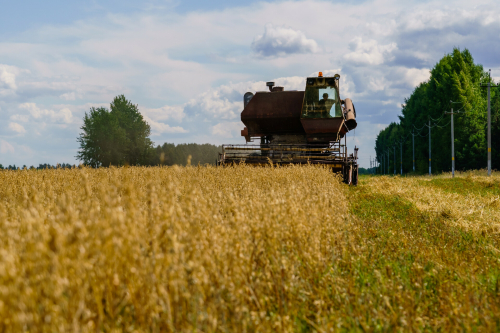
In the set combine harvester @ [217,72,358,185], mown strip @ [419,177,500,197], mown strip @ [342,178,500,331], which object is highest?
combine harvester @ [217,72,358,185]

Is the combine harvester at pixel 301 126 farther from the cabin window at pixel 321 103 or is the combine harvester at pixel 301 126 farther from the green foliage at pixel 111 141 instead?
the green foliage at pixel 111 141

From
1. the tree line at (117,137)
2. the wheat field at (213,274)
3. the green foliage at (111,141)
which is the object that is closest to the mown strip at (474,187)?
the wheat field at (213,274)

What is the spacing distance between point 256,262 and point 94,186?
6.55 metres

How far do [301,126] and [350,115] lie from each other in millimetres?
2046

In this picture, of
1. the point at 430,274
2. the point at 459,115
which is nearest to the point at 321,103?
the point at 430,274

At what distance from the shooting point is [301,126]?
660 inches

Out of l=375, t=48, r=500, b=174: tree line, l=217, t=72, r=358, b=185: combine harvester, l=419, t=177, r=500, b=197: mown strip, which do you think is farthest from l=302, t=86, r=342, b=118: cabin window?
l=375, t=48, r=500, b=174: tree line

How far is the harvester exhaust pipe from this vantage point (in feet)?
53.9

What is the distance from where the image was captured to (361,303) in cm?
360

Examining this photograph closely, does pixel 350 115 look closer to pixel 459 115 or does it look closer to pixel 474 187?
pixel 474 187

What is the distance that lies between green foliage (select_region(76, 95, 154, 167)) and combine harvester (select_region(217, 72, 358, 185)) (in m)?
33.4

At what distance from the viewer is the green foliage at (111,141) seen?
159 ft

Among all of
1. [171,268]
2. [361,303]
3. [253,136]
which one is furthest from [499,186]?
[171,268]

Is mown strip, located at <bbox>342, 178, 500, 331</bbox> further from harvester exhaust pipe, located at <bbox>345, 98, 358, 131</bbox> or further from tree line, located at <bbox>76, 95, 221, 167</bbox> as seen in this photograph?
tree line, located at <bbox>76, 95, 221, 167</bbox>
